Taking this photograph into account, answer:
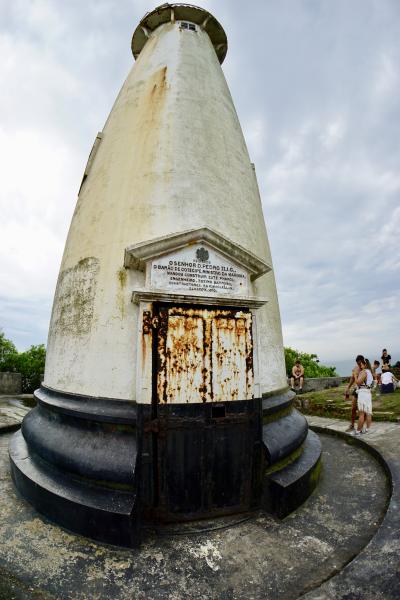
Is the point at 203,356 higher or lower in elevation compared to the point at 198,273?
lower

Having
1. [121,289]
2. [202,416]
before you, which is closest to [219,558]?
[202,416]

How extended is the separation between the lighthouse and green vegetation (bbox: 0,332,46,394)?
11744 millimetres

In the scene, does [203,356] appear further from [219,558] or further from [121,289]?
[219,558]

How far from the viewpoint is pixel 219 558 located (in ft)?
10.6

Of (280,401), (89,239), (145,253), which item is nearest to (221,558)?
(280,401)

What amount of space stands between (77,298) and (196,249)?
198 centimetres

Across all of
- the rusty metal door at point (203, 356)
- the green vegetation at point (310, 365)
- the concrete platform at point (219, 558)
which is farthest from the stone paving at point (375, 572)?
the green vegetation at point (310, 365)

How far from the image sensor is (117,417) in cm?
388

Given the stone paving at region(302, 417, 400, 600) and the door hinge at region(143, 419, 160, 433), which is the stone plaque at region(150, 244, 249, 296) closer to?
the door hinge at region(143, 419, 160, 433)

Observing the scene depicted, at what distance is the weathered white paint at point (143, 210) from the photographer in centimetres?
442

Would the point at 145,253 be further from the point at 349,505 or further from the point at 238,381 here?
the point at 349,505

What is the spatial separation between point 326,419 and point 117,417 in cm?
649

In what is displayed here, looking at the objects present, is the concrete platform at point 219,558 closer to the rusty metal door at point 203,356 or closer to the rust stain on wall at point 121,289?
the rusty metal door at point 203,356

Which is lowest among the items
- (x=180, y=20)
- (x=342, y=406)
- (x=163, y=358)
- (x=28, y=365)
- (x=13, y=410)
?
(x=342, y=406)
